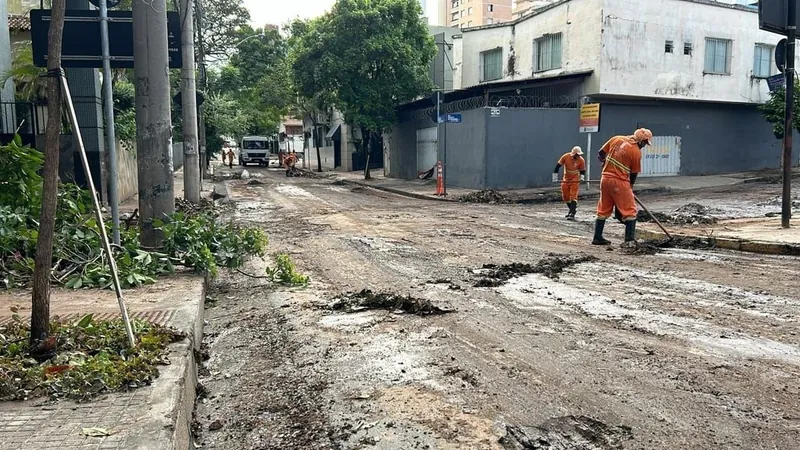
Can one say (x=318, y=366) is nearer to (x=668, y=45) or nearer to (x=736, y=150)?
(x=668, y=45)

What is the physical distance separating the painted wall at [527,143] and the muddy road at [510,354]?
12.9 metres

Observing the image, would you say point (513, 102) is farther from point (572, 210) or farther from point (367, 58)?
point (572, 210)

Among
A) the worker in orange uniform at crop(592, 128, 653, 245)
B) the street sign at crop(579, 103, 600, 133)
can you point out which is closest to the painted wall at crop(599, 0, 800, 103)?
the street sign at crop(579, 103, 600, 133)

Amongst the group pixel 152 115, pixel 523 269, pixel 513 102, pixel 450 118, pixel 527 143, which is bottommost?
pixel 523 269

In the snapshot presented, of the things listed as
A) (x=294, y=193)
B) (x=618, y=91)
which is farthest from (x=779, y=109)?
(x=294, y=193)

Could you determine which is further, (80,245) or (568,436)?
(80,245)

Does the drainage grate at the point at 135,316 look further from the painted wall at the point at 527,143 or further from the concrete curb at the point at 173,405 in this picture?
the painted wall at the point at 527,143

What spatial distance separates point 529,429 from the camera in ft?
11.4

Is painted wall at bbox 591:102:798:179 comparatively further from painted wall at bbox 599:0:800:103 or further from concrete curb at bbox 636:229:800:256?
concrete curb at bbox 636:229:800:256

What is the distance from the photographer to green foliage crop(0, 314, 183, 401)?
3559 mm

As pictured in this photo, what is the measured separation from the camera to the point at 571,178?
14.2 meters

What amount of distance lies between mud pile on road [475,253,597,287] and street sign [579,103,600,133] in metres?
11.0

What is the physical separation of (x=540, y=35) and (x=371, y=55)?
277 inches

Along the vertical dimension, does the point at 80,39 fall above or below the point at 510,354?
above
